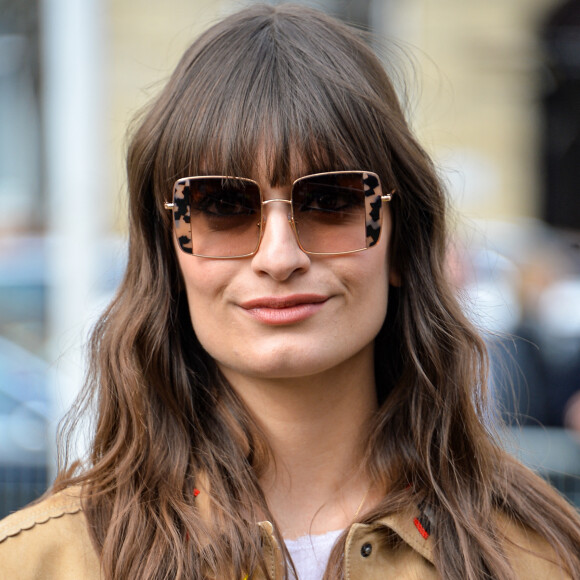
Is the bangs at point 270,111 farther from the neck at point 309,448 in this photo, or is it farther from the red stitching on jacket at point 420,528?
the red stitching on jacket at point 420,528

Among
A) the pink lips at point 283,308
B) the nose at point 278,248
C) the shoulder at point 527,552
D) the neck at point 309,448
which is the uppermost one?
the nose at point 278,248

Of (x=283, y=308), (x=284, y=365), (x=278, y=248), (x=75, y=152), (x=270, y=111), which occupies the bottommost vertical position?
(x=284, y=365)

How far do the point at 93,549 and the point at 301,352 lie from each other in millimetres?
Answer: 627

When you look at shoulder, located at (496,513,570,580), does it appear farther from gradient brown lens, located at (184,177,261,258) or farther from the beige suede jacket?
gradient brown lens, located at (184,177,261,258)

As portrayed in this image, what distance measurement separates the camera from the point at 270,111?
6.63 feet

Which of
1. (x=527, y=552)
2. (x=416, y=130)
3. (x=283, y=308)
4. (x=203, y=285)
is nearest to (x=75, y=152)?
(x=416, y=130)

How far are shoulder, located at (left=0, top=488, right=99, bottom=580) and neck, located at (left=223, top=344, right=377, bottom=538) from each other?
43 centimetres

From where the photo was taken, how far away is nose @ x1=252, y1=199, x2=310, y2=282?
78.4 inches

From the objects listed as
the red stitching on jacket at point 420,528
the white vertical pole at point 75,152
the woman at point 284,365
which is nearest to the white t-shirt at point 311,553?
the woman at point 284,365

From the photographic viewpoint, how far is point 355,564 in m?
2.02

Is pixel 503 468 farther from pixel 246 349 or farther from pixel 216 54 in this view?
pixel 216 54

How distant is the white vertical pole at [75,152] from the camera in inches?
231

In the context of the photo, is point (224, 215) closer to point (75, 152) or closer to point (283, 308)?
point (283, 308)

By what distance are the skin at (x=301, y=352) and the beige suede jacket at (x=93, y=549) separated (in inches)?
4.1
